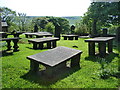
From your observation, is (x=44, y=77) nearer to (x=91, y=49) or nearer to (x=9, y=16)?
(x=91, y=49)

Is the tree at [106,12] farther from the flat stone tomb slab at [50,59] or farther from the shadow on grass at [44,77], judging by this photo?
the shadow on grass at [44,77]

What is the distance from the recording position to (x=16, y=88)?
399cm

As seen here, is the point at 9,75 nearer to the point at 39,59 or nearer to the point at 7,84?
the point at 7,84

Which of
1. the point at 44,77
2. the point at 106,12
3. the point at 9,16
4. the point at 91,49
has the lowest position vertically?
the point at 44,77

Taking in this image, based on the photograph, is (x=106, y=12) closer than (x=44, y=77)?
No

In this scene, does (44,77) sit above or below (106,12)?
below

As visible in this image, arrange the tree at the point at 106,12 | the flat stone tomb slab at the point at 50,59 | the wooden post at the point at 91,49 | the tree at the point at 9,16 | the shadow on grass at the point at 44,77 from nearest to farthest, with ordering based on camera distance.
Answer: the shadow on grass at the point at 44,77 → the flat stone tomb slab at the point at 50,59 → the wooden post at the point at 91,49 → the tree at the point at 106,12 → the tree at the point at 9,16

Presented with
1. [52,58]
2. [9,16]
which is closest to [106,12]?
[52,58]

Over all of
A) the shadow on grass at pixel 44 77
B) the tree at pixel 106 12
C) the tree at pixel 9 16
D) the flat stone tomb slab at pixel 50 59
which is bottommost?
the shadow on grass at pixel 44 77

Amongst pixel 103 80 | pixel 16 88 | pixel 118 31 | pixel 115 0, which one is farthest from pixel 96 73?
pixel 115 0

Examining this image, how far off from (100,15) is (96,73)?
14.9 meters

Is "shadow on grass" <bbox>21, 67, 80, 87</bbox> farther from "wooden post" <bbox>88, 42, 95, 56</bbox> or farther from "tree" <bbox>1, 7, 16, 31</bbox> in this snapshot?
"tree" <bbox>1, 7, 16, 31</bbox>

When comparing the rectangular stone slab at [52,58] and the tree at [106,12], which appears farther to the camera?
the tree at [106,12]

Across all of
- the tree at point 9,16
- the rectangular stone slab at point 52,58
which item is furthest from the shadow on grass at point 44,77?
the tree at point 9,16
